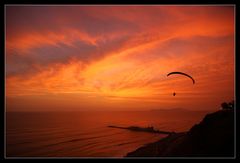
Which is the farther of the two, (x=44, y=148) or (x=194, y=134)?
(x=44, y=148)
